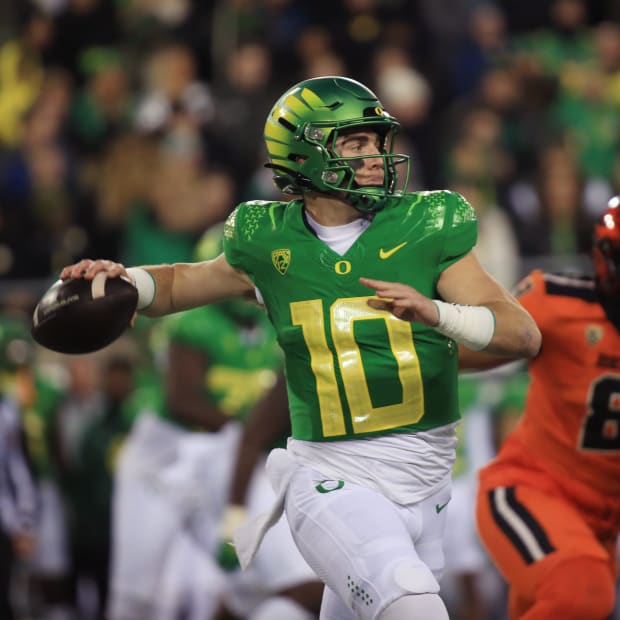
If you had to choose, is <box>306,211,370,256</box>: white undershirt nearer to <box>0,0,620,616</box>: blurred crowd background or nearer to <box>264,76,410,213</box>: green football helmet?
<box>264,76,410,213</box>: green football helmet

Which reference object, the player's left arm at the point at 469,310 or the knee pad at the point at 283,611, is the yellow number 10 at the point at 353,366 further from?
the knee pad at the point at 283,611

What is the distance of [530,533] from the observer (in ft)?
15.4

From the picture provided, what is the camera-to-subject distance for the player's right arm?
441cm

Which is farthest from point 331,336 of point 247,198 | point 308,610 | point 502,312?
point 247,198

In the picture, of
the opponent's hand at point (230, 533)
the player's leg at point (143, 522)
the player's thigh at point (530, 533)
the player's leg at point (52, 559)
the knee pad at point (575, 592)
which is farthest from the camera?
the player's leg at point (52, 559)

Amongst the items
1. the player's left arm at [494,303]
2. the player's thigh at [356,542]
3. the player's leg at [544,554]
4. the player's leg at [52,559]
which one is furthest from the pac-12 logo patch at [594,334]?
the player's leg at [52,559]

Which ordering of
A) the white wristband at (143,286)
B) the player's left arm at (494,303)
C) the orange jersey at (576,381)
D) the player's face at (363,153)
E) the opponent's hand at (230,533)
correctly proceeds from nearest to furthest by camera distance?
the player's left arm at (494,303)
the player's face at (363,153)
the white wristband at (143,286)
the orange jersey at (576,381)
the opponent's hand at (230,533)

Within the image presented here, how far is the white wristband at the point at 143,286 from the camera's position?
4391mm

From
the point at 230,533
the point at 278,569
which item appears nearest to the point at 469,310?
the point at 230,533

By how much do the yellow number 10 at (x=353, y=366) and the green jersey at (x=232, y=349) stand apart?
111 inches

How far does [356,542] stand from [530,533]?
37.8 inches

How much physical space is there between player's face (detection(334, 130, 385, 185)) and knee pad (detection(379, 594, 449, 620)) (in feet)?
3.79

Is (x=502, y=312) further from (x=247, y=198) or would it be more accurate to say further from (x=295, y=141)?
(x=247, y=198)

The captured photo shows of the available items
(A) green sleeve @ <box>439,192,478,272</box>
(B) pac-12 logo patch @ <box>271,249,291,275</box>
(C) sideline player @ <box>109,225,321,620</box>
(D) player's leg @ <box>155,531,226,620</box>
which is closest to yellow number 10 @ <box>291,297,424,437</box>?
(B) pac-12 logo patch @ <box>271,249,291,275</box>
